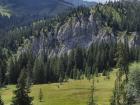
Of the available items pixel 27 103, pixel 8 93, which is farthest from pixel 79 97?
pixel 27 103

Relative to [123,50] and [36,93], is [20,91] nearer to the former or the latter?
[123,50]

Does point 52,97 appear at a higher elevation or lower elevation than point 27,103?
lower

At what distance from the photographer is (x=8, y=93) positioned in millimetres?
176375

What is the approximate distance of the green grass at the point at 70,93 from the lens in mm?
147500

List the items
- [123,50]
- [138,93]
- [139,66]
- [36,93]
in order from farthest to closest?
[36,93]
[139,66]
[138,93]
[123,50]

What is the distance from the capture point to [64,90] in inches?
7013

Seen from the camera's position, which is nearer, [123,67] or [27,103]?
[27,103]

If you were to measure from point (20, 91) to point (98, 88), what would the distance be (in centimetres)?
12961

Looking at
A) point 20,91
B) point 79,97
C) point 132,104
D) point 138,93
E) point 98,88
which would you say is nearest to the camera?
point 20,91

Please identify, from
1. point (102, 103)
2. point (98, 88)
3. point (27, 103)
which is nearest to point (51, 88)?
point (98, 88)

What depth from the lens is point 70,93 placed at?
554 ft

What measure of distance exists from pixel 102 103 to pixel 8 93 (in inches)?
2079

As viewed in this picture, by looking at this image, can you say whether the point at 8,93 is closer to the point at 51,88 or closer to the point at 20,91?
the point at 51,88

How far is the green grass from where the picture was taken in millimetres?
147500
